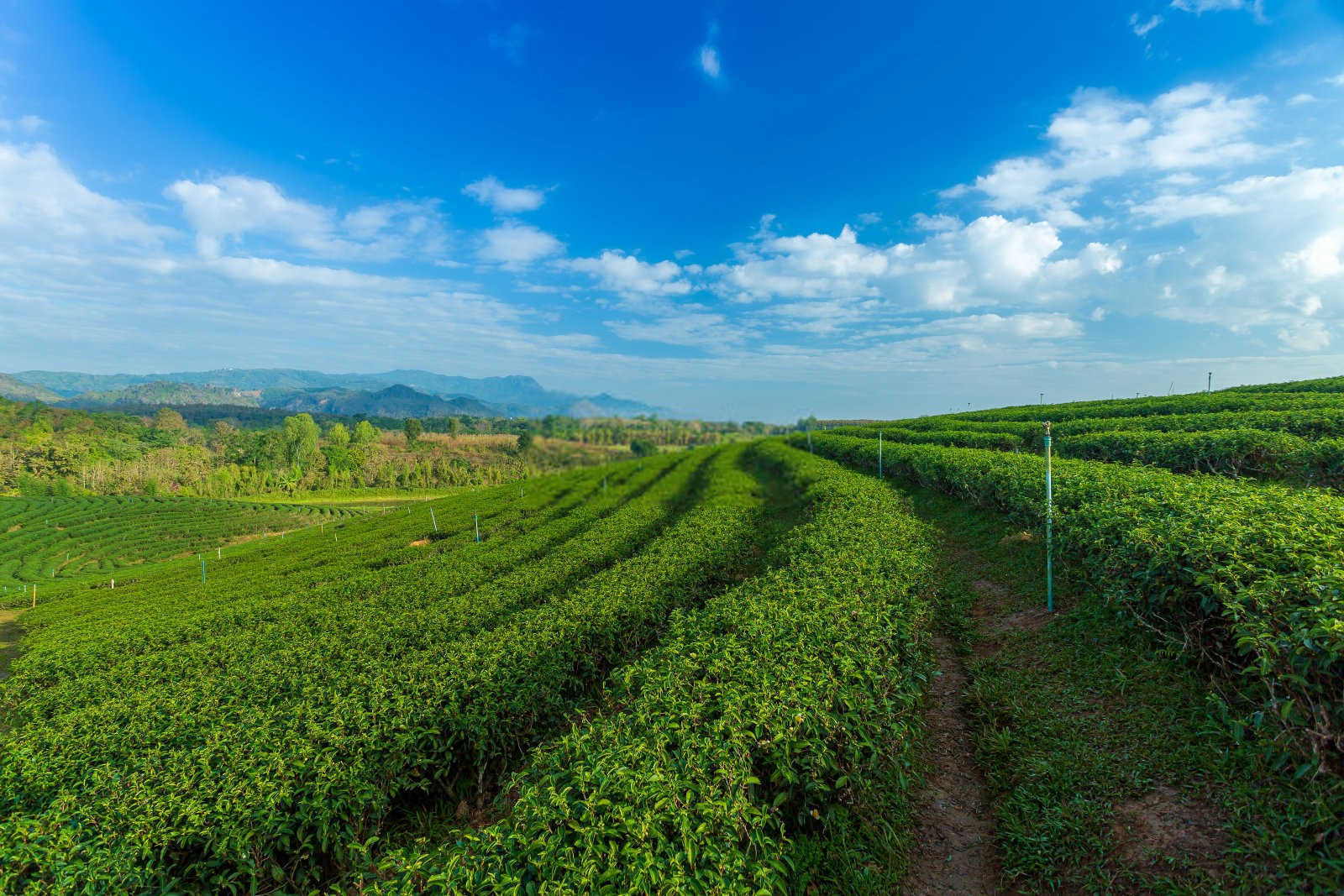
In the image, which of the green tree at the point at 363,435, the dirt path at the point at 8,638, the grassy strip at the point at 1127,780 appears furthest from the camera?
the green tree at the point at 363,435

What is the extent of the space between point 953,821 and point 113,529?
94.8 meters

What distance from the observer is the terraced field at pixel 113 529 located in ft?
169

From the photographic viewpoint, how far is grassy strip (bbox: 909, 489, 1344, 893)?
357cm

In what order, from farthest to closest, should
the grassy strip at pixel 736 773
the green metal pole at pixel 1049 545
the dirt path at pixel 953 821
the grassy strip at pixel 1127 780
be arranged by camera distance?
the green metal pole at pixel 1049 545
the dirt path at pixel 953 821
the grassy strip at pixel 1127 780
the grassy strip at pixel 736 773

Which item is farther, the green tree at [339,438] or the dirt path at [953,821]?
the green tree at [339,438]

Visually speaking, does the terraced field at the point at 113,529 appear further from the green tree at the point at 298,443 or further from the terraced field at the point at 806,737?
the terraced field at the point at 806,737

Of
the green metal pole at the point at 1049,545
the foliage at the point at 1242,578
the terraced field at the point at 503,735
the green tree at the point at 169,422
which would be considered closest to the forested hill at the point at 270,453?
the green tree at the point at 169,422

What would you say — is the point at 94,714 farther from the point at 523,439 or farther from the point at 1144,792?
the point at 523,439

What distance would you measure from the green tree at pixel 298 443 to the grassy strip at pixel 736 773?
126m

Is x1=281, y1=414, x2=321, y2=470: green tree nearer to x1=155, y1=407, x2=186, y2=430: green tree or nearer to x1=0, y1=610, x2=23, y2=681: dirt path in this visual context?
x1=155, y1=407, x2=186, y2=430: green tree

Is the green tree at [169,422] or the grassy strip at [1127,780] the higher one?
the green tree at [169,422]

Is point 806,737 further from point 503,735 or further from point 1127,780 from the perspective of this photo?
Result: point 503,735

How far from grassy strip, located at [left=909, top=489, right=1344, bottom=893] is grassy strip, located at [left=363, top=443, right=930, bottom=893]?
1.11 meters

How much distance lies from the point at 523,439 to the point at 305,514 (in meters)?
37.0
